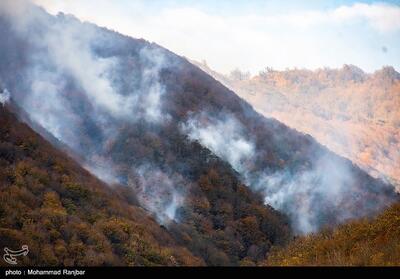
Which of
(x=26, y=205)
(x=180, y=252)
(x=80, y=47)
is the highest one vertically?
(x=80, y=47)

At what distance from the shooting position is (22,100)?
90562 millimetres

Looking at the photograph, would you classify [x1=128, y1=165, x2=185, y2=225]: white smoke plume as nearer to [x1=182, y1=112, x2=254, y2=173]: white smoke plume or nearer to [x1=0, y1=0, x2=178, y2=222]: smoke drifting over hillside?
[x1=0, y1=0, x2=178, y2=222]: smoke drifting over hillside

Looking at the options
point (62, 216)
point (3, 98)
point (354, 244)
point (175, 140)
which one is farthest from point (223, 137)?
point (354, 244)

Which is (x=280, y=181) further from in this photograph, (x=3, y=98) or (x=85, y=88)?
(x=3, y=98)

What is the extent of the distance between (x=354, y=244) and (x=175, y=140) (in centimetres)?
8771

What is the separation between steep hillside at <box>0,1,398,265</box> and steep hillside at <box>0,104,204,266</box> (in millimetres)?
14453

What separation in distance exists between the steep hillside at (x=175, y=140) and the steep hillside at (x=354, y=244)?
2099 inches

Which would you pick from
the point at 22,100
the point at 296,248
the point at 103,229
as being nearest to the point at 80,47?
the point at 22,100

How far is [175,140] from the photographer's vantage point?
103m

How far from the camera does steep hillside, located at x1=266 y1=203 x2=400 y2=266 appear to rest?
13.5 m

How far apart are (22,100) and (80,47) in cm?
2764

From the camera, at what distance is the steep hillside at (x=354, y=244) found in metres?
13.5

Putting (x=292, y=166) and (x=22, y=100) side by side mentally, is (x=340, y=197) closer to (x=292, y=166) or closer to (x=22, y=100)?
(x=292, y=166)

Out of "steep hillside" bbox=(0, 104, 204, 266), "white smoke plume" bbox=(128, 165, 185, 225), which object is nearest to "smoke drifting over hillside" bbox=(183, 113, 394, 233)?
"white smoke plume" bbox=(128, 165, 185, 225)
